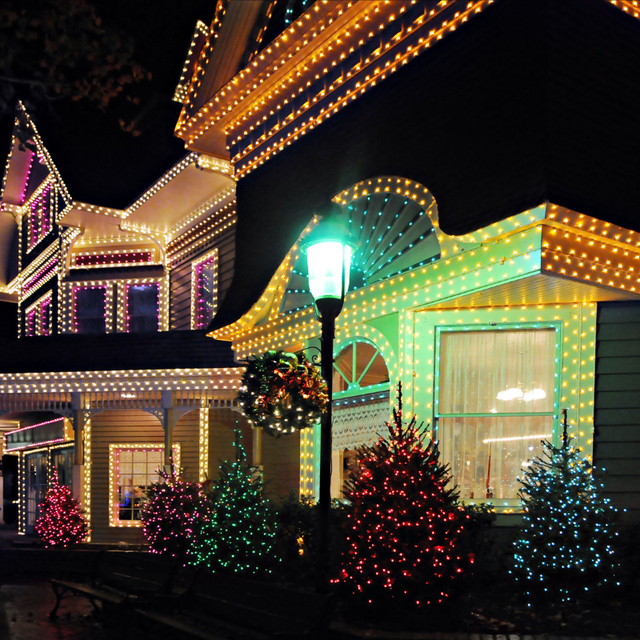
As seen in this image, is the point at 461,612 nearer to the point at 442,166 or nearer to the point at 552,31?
the point at 442,166

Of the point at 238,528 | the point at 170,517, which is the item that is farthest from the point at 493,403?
the point at 170,517

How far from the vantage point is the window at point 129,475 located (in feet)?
61.1

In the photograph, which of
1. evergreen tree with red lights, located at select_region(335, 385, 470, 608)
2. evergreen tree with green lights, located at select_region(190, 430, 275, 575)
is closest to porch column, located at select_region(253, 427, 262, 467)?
evergreen tree with green lights, located at select_region(190, 430, 275, 575)

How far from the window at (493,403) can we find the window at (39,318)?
15086mm

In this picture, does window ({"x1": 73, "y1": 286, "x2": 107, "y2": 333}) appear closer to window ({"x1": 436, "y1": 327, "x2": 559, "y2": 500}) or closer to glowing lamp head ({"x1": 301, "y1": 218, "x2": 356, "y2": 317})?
window ({"x1": 436, "y1": 327, "x2": 559, "y2": 500})

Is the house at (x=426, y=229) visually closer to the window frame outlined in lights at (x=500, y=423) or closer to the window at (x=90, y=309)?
the window frame outlined in lights at (x=500, y=423)

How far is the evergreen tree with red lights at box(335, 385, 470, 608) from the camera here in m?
7.52

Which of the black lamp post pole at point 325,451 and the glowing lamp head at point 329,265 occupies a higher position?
the glowing lamp head at point 329,265

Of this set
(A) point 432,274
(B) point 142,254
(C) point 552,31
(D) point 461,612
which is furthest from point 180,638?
(B) point 142,254

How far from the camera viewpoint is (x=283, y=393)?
296 inches

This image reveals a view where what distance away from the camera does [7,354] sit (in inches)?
666

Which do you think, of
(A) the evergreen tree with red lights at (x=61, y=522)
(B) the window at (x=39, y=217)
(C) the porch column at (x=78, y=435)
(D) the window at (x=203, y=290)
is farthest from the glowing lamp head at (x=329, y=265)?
(B) the window at (x=39, y=217)

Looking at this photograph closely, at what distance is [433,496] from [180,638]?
3.57 metres

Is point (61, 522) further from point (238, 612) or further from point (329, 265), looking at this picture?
point (329, 265)
